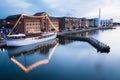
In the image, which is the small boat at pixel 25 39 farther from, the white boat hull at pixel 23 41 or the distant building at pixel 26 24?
the distant building at pixel 26 24

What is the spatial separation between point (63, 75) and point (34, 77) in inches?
163

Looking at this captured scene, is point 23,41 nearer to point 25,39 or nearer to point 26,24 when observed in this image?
point 25,39

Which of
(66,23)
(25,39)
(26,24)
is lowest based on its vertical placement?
(25,39)

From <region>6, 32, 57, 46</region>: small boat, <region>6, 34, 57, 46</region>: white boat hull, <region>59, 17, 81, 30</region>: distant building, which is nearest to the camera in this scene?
<region>6, 34, 57, 46</region>: white boat hull

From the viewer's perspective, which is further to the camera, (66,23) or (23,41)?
(66,23)

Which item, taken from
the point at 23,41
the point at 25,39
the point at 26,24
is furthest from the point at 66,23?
the point at 23,41

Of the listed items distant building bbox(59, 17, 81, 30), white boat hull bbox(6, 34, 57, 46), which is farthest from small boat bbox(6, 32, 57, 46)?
distant building bbox(59, 17, 81, 30)

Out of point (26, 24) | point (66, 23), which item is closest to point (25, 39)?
point (26, 24)

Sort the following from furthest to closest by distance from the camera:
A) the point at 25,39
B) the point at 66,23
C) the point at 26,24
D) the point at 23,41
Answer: the point at 66,23, the point at 26,24, the point at 25,39, the point at 23,41

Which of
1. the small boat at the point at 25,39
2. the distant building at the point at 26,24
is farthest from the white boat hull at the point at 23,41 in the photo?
the distant building at the point at 26,24

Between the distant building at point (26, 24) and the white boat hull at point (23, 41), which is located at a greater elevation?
Answer: the distant building at point (26, 24)

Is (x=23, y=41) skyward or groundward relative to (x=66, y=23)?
groundward

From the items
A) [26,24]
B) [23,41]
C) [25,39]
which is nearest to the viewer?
[23,41]

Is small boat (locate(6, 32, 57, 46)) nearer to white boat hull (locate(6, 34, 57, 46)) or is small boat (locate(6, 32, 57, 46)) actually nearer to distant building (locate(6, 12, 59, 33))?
white boat hull (locate(6, 34, 57, 46))
